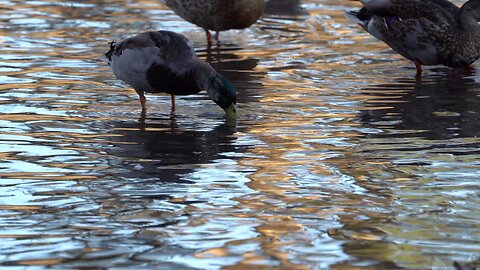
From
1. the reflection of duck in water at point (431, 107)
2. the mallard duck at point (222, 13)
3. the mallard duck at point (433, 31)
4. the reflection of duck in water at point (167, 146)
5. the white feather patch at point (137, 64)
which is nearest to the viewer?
the reflection of duck in water at point (167, 146)

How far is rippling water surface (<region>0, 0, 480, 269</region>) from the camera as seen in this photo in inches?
227

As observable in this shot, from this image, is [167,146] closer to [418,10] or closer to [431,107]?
[431,107]

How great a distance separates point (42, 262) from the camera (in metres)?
Answer: 5.51

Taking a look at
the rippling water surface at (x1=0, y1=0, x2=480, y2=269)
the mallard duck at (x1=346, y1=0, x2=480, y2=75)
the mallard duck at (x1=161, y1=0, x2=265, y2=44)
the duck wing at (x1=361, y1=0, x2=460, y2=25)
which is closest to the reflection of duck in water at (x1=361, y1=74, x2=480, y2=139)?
the rippling water surface at (x1=0, y1=0, x2=480, y2=269)

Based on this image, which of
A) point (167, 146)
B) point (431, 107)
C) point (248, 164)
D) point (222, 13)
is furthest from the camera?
point (222, 13)

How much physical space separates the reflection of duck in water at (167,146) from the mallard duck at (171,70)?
27 centimetres

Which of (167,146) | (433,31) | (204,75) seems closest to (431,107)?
(433,31)

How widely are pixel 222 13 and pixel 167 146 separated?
491 cm

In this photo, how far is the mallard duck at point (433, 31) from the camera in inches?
442

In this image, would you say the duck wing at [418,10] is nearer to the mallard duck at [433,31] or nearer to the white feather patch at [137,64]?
the mallard duck at [433,31]

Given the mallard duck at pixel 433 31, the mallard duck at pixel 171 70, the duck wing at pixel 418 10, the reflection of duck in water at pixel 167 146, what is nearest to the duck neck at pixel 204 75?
the mallard duck at pixel 171 70

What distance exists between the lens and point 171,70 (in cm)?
909

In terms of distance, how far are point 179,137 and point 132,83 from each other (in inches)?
38.7

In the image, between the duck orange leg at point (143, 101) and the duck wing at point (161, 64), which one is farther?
the duck orange leg at point (143, 101)
